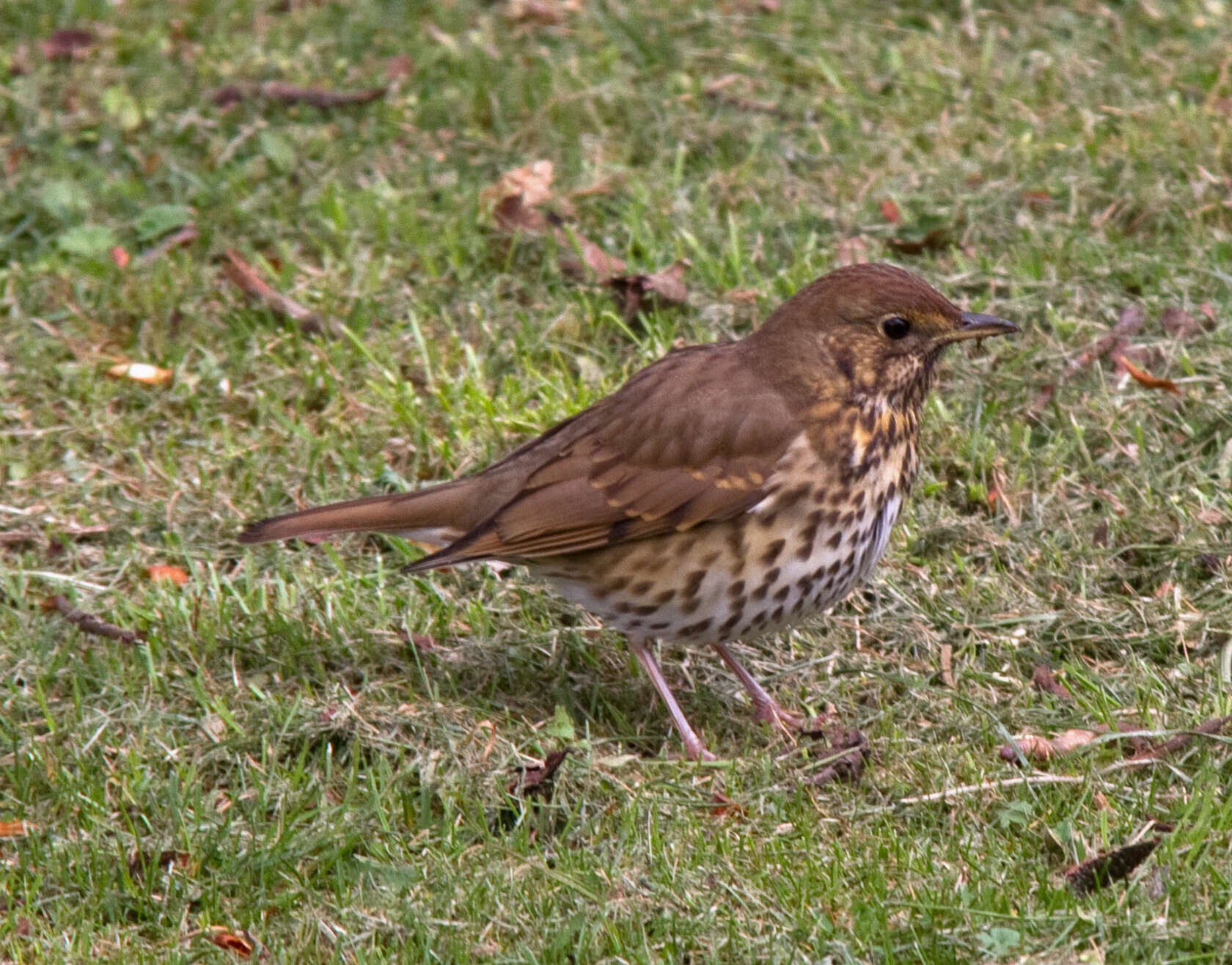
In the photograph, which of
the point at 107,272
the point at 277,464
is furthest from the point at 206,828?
the point at 107,272

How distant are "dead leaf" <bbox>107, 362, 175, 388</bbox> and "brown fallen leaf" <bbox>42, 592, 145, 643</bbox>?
1.05m

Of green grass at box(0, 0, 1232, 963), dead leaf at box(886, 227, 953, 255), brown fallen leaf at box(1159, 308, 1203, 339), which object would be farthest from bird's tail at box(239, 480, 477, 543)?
brown fallen leaf at box(1159, 308, 1203, 339)

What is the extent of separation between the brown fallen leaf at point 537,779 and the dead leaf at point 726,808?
1.18 feet

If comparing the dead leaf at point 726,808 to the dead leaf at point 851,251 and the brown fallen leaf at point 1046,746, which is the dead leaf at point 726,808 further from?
the dead leaf at point 851,251

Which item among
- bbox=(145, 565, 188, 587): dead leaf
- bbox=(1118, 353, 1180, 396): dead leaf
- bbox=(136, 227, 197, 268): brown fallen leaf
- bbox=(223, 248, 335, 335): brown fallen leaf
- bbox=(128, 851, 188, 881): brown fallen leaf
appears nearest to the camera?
bbox=(128, 851, 188, 881): brown fallen leaf

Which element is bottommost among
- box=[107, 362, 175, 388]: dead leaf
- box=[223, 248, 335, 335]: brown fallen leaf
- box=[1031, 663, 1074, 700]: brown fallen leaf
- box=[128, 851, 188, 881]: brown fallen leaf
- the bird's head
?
box=[128, 851, 188, 881]: brown fallen leaf

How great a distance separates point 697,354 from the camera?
443 cm

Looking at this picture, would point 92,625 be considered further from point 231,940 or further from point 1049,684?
point 1049,684

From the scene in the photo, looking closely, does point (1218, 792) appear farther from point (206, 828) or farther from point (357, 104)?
point (357, 104)

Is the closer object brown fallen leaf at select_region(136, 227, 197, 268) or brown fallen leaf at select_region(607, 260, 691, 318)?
brown fallen leaf at select_region(607, 260, 691, 318)

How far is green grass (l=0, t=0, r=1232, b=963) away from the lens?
3.62m

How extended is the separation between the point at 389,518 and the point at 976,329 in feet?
4.80

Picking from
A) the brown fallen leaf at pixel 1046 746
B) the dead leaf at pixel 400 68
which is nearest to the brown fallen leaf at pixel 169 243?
the dead leaf at pixel 400 68

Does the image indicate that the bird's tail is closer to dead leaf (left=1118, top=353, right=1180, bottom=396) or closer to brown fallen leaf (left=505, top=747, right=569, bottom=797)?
brown fallen leaf (left=505, top=747, right=569, bottom=797)
